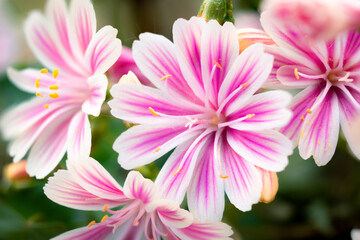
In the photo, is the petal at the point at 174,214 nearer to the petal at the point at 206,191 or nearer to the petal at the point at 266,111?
the petal at the point at 206,191

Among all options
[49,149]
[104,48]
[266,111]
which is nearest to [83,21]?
[104,48]

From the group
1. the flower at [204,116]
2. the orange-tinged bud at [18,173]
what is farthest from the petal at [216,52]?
the orange-tinged bud at [18,173]

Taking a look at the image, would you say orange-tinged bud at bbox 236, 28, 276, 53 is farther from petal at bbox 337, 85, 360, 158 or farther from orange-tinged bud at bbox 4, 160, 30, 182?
orange-tinged bud at bbox 4, 160, 30, 182

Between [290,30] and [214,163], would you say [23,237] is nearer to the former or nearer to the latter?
[214,163]

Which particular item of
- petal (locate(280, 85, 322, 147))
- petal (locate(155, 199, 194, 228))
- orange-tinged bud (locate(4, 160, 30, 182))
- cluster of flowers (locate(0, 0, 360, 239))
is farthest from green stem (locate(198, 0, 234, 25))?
orange-tinged bud (locate(4, 160, 30, 182))

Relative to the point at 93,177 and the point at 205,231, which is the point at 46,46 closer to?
the point at 93,177

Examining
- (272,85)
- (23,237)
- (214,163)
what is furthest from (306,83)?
(23,237)
